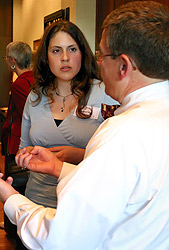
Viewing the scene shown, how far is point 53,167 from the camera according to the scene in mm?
1543

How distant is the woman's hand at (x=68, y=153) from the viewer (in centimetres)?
191

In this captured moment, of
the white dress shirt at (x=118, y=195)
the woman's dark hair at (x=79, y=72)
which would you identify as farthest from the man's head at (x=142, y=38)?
the woman's dark hair at (x=79, y=72)

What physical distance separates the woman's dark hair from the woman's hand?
22 cm

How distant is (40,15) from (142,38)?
609cm

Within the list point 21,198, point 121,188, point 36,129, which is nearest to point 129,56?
point 121,188

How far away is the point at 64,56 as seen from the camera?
214cm

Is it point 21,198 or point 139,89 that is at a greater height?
point 139,89

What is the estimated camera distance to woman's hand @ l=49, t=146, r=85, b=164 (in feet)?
6.27

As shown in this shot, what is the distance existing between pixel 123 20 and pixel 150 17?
0.26 feet

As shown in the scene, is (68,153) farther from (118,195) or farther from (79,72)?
(118,195)

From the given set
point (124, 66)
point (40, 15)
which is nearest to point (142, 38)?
point (124, 66)

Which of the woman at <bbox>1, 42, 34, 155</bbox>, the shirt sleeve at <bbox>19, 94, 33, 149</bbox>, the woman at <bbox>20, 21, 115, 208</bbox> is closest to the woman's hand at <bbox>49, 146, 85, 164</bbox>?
the woman at <bbox>20, 21, 115, 208</bbox>

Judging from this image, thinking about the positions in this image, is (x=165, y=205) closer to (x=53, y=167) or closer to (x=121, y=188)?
(x=121, y=188)

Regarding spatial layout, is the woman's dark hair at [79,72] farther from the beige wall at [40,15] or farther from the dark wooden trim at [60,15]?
the dark wooden trim at [60,15]
